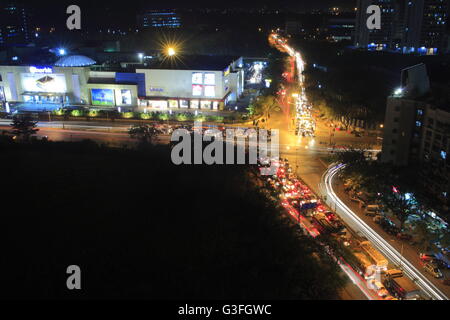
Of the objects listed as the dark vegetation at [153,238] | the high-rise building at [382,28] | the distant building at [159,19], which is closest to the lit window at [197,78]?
the dark vegetation at [153,238]

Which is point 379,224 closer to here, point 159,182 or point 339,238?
point 339,238

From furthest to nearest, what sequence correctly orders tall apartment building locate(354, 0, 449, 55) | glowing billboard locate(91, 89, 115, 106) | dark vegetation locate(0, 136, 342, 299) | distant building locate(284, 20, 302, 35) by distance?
distant building locate(284, 20, 302, 35)
tall apartment building locate(354, 0, 449, 55)
glowing billboard locate(91, 89, 115, 106)
dark vegetation locate(0, 136, 342, 299)

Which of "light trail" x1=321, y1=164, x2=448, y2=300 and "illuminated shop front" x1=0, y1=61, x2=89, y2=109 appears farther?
"illuminated shop front" x1=0, y1=61, x2=89, y2=109

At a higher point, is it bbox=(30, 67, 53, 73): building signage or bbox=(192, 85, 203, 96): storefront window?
bbox=(30, 67, 53, 73): building signage

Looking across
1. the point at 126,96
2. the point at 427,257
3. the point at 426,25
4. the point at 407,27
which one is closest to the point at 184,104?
the point at 126,96

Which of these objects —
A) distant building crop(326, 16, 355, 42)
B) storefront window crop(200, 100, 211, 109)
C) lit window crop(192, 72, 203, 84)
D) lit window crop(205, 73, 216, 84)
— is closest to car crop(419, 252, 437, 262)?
storefront window crop(200, 100, 211, 109)

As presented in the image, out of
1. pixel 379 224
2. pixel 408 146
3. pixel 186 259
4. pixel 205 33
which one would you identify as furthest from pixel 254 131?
pixel 205 33

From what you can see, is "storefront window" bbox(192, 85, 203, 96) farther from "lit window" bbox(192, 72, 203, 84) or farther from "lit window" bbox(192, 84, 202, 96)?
"lit window" bbox(192, 72, 203, 84)
